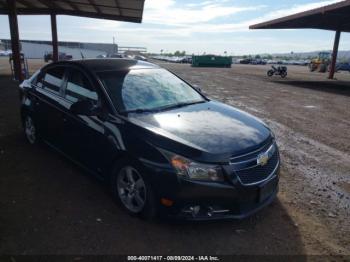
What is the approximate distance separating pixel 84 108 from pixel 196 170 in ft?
5.68

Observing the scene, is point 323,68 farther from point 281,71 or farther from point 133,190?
point 133,190

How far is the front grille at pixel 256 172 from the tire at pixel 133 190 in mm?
955

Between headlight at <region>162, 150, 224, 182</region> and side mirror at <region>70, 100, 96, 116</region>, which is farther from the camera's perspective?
side mirror at <region>70, 100, 96, 116</region>

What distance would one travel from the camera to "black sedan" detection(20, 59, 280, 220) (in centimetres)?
319

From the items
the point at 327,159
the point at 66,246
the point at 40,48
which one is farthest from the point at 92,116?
the point at 40,48

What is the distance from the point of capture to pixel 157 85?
4664 mm

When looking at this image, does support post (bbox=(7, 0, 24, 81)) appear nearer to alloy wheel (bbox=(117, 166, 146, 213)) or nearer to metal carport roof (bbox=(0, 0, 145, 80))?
metal carport roof (bbox=(0, 0, 145, 80))

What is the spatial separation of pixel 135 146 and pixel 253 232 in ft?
5.34

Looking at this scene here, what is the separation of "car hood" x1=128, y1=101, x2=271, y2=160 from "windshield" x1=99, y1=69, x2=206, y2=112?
0.24 metres

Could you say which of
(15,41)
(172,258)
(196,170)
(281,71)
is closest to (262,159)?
(196,170)

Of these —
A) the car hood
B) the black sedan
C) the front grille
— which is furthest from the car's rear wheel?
the front grille

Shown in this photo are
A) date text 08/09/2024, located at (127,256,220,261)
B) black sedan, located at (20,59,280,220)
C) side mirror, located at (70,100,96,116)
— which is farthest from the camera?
side mirror, located at (70,100,96,116)

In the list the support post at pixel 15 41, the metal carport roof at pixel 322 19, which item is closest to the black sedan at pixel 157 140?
the support post at pixel 15 41

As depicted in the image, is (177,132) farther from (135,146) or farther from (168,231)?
(168,231)
